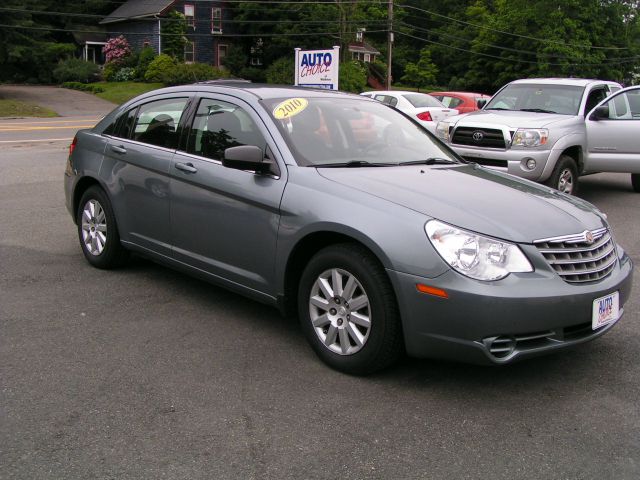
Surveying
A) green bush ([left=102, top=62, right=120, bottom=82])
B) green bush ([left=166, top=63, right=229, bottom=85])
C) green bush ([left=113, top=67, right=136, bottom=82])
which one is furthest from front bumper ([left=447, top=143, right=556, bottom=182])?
green bush ([left=102, top=62, right=120, bottom=82])

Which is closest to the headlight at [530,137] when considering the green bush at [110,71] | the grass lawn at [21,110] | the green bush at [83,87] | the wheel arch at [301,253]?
the wheel arch at [301,253]

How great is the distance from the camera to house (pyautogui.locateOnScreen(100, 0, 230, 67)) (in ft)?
168

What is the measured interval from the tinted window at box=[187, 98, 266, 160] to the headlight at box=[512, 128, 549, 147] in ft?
17.6

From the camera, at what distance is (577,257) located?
3949 mm

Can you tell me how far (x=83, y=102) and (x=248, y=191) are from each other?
122ft

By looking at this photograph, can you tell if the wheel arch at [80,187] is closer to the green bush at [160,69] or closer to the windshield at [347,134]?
the windshield at [347,134]

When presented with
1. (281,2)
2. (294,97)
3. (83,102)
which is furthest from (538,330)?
(281,2)

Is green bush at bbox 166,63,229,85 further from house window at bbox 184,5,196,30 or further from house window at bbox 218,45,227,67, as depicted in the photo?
house window at bbox 184,5,196,30

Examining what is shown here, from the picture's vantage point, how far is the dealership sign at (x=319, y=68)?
14.6 meters

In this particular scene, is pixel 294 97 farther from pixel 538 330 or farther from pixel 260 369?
pixel 538 330

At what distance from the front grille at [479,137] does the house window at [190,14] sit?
46.0m

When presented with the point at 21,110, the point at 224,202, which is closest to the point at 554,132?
the point at 224,202

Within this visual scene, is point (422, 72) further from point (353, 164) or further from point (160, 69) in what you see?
point (353, 164)

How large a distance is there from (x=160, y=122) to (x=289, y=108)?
126 cm
